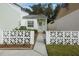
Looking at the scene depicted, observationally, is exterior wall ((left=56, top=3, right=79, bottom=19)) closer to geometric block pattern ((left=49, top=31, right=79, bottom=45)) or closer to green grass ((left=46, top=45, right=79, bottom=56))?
geometric block pattern ((left=49, top=31, right=79, bottom=45))

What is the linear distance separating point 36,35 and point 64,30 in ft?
1.72

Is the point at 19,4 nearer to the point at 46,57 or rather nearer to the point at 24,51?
the point at 24,51

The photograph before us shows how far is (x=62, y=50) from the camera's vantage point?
9.12ft

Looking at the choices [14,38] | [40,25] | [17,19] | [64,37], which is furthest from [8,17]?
[64,37]

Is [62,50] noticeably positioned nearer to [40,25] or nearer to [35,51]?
[35,51]

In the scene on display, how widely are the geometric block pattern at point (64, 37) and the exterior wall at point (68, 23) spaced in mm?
77

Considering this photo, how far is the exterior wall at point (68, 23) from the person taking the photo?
8.90 ft

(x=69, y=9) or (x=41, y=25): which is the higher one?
(x=69, y=9)

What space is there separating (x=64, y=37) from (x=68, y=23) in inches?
10.8

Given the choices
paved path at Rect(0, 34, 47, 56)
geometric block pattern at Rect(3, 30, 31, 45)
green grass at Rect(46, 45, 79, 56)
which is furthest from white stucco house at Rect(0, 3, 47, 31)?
green grass at Rect(46, 45, 79, 56)

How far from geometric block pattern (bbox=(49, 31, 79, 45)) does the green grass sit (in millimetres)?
76

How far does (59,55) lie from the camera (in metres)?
2.79

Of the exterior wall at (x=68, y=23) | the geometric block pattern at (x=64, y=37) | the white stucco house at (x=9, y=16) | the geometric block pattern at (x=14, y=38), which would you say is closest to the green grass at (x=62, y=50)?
the geometric block pattern at (x=64, y=37)

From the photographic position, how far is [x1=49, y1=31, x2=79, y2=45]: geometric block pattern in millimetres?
2758
